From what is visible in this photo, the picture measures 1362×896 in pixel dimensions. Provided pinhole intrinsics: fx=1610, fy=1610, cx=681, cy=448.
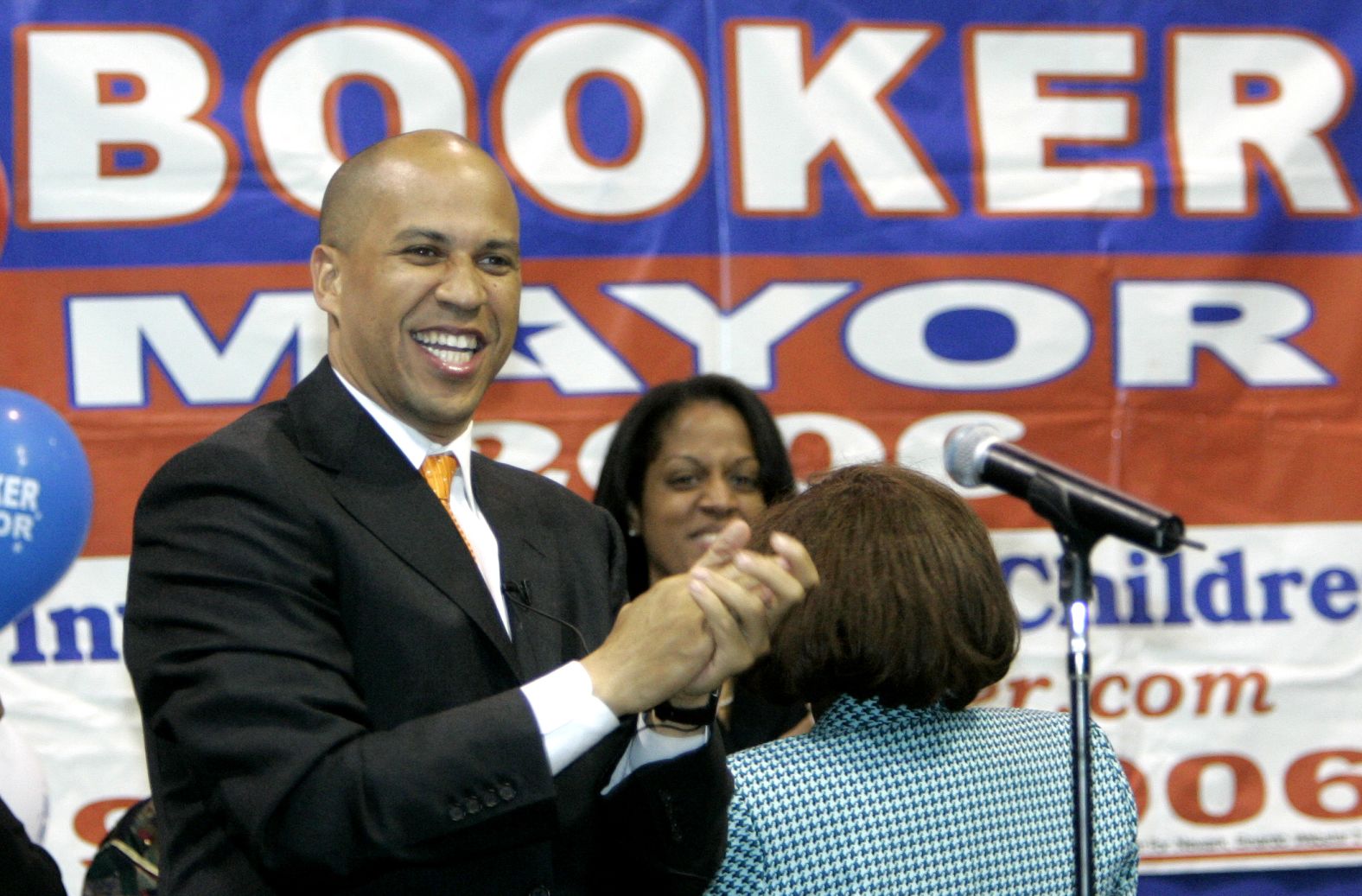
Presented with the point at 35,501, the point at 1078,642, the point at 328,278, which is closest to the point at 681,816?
the point at 1078,642

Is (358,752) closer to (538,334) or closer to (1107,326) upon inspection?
(538,334)

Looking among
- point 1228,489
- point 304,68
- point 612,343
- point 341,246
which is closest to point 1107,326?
point 1228,489

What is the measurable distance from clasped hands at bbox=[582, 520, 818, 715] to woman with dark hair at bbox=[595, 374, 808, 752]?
1759 mm

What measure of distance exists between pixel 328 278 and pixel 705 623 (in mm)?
736

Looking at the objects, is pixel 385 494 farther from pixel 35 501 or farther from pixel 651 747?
pixel 35 501

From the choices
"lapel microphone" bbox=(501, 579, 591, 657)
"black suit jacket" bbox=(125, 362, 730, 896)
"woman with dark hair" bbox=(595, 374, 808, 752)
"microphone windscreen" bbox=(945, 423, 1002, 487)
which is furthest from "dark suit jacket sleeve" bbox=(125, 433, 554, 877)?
"woman with dark hair" bbox=(595, 374, 808, 752)

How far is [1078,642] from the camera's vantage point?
156 cm

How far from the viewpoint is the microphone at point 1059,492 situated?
1.48 meters

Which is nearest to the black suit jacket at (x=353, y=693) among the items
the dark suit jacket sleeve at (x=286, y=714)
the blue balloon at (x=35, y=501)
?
the dark suit jacket sleeve at (x=286, y=714)

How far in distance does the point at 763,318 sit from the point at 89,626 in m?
1.58

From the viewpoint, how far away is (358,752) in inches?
58.1

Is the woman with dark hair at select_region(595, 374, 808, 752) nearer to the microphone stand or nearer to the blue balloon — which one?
the blue balloon

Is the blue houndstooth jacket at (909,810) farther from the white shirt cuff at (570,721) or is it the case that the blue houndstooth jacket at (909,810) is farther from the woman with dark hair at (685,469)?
the woman with dark hair at (685,469)

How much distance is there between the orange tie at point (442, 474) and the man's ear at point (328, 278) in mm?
211
